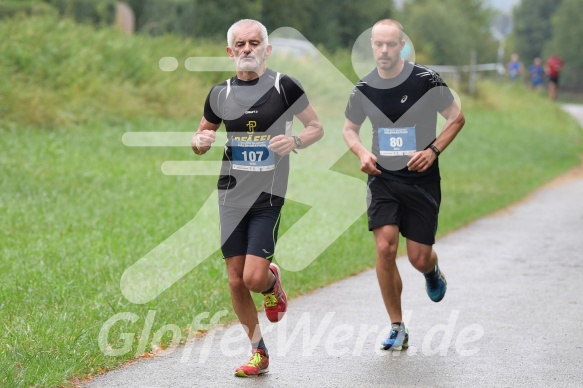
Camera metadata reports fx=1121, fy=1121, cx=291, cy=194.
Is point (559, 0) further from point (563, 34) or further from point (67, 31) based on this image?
point (67, 31)

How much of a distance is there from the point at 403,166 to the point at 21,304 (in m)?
3.10

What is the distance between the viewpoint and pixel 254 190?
6.78 m

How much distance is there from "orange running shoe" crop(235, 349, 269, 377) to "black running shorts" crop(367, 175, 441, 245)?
1334 mm

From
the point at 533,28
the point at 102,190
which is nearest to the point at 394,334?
the point at 102,190

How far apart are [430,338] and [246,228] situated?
1.85 m

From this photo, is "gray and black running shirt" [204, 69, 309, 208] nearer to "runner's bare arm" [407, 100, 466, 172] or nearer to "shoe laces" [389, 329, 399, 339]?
"runner's bare arm" [407, 100, 466, 172]

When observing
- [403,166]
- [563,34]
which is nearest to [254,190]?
[403,166]

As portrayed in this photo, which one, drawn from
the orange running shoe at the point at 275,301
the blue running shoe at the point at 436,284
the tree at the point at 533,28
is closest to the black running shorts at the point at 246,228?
the orange running shoe at the point at 275,301

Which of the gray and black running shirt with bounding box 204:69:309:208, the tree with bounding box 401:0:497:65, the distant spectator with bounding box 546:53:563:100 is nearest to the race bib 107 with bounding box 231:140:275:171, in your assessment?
the gray and black running shirt with bounding box 204:69:309:208

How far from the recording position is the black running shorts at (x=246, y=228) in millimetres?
6781

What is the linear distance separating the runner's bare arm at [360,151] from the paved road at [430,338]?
47.9 inches

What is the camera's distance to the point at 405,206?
7645mm

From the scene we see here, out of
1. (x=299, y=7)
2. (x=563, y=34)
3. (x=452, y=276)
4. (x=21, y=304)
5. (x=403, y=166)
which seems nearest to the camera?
(x=403, y=166)

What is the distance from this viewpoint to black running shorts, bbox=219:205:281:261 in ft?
22.2
